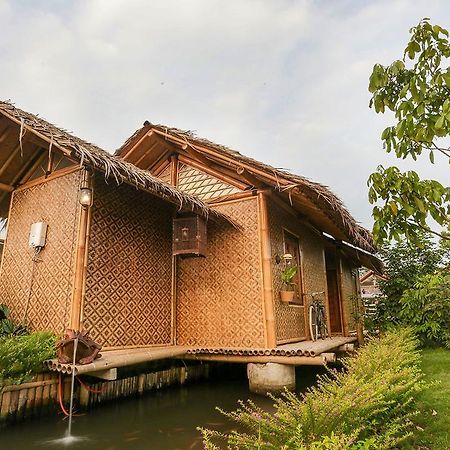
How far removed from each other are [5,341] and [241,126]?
17.6m

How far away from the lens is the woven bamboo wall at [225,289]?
5.98m

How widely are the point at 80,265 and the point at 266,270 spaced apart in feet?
9.13

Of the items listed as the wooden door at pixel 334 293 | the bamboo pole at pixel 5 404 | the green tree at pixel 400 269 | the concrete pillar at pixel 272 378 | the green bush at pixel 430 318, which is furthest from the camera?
the wooden door at pixel 334 293

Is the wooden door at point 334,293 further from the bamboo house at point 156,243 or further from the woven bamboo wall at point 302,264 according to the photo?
the bamboo house at point 156,243

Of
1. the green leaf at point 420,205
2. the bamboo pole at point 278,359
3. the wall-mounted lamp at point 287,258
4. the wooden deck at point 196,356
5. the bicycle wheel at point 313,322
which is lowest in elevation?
the bamboo pole at point 278,359

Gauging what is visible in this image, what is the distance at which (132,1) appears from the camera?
7637 millimetres

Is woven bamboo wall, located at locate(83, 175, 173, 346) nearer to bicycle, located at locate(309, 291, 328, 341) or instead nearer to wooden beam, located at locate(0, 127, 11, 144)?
wooden beam, located at locate(0, 127, 11, 144)

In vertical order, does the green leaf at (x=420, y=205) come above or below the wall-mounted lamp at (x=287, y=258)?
below

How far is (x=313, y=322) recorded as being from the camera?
7.47 metres

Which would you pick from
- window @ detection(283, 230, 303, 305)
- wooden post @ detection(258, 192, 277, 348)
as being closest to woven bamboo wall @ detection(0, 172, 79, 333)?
wooden post @ detection(258, 192, 277, 348)

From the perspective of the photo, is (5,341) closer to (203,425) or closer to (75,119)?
(203,425)

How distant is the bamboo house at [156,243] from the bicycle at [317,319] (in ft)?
0.82

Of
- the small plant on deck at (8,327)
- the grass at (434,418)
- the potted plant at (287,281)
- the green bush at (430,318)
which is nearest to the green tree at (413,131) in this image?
the grass at (434,418)

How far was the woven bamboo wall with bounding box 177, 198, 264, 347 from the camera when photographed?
5.98m
